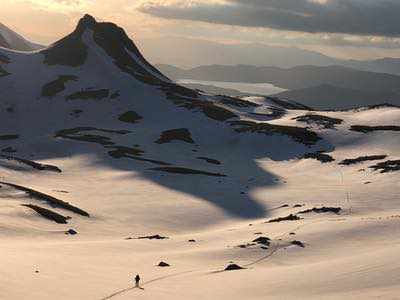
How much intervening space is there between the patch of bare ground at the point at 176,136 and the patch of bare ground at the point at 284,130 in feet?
39.4

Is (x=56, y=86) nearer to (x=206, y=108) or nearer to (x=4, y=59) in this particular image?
(x=4, y=59)

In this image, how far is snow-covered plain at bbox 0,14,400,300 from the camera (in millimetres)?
35844

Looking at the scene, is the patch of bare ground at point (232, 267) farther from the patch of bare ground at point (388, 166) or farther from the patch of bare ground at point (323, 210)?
the patch of bare ground at point (388, 166)

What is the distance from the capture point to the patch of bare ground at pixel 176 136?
133 m

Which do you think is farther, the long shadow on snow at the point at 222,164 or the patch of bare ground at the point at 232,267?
the long shadow on snow at the point at 222,164

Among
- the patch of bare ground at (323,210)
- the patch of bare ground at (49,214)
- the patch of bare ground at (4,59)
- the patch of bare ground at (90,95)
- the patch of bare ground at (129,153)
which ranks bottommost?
the patch of bare ground at (49,214)

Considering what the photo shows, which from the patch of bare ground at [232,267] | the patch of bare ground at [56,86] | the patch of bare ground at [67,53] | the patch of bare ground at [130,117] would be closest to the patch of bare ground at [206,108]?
the patch of bare ground at [130,117]

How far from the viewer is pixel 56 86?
558 ft

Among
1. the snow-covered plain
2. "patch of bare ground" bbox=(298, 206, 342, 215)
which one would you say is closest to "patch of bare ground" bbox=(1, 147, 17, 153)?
the snow-covered plain

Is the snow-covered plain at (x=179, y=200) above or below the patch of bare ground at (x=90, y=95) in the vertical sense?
below

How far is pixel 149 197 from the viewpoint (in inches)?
3332

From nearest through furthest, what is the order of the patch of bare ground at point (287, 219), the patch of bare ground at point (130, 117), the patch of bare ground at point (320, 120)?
the patch of bare ground at point (287, 219)
the patch of bare ground at point (320, 120)
the patch of bare ground at point (130, 117)

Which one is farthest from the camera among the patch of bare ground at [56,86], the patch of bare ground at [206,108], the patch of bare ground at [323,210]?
the patch of bare ground at [56,86]

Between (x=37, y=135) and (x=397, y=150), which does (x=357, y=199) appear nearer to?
(x=397, y=150)
